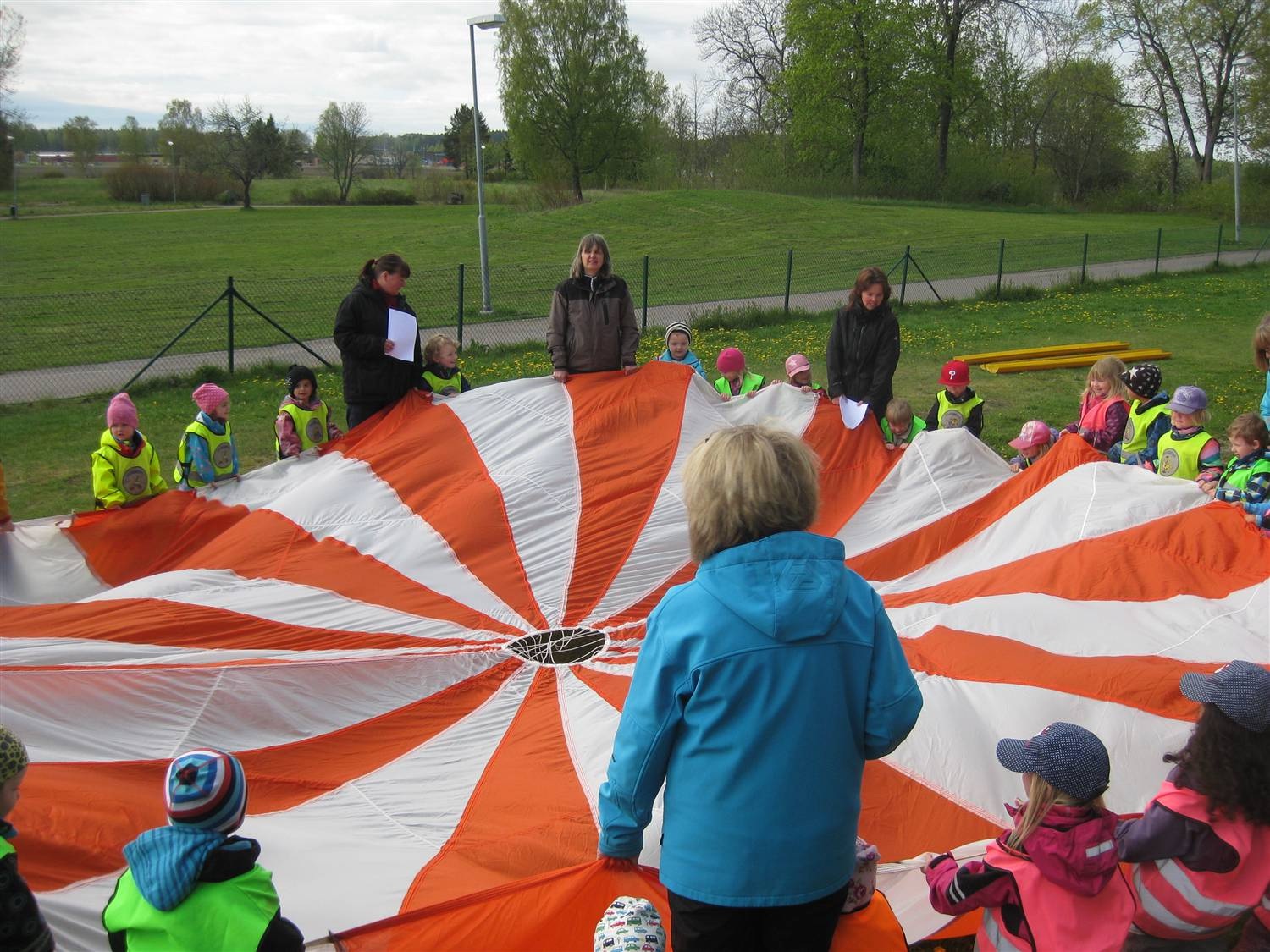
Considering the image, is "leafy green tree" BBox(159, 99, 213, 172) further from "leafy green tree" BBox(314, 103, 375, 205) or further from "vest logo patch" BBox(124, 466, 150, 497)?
"vest logo patch" BBox(124, 466, 150, 497)

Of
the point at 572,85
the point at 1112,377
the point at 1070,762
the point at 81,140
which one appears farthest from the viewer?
the point at 81,140

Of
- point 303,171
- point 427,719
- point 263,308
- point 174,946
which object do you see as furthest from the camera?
point 303,171

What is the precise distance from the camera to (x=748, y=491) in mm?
1703

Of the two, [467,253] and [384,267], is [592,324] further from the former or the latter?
[467,253]

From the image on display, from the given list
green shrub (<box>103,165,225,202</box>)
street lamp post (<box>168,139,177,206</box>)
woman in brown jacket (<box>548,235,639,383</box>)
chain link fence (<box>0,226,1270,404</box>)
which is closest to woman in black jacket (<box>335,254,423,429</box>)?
woman in brown jacket (<box>548,235,639,383</box>)

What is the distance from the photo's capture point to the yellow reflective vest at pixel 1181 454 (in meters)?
4.68

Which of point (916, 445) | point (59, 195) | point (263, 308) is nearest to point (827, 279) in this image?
point (263, 308)

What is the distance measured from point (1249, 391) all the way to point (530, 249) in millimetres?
17558

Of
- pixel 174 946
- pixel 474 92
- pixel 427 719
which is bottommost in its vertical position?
pixel 427 719

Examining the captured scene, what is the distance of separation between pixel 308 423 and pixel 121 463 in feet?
3.21

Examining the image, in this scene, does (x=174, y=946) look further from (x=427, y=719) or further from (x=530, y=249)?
(x=530, y=249)

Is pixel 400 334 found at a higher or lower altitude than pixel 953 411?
higher

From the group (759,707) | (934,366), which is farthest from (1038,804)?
(934,366)

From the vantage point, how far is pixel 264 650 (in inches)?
135
